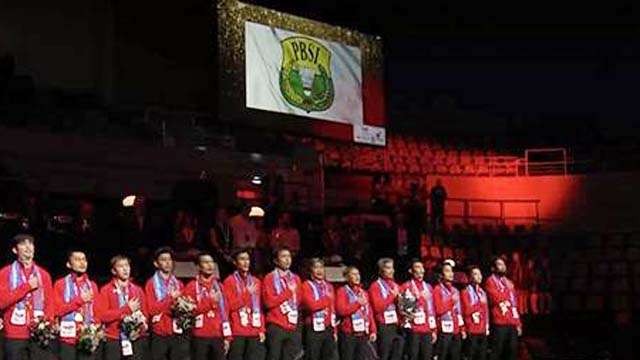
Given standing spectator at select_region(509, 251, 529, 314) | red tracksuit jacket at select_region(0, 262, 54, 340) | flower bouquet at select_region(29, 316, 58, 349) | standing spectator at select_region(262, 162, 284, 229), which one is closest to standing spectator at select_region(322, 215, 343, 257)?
standing spectator at select_region(262, 162, 284, 229)

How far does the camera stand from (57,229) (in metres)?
17.6

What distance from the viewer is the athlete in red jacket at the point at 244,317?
47.7ft

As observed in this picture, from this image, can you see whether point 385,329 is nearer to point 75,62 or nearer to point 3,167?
point 3,167

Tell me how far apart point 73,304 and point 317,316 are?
11.7 ft

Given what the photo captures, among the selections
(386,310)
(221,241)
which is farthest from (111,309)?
(221,241)

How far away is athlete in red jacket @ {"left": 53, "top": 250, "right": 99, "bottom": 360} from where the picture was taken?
12773mm

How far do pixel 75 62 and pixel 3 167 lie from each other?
5.52 m

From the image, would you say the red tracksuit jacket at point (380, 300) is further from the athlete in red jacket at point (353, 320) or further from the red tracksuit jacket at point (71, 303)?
the red tracksuit jacket at point (71, 303)

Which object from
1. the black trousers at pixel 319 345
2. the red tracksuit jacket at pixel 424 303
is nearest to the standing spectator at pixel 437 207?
the red tracksuit jacket at pixel 424 303

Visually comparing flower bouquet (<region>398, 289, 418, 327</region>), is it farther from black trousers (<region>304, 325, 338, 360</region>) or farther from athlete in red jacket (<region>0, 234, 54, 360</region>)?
athlete in red jacket (<region>0, 234, 54, 360</region>)

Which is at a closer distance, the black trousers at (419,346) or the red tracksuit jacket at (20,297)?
the red tracksuit jacket at (20,297)

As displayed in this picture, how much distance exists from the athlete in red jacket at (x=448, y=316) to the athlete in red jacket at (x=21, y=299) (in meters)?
6.18

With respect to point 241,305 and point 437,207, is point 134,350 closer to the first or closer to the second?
point 241,305

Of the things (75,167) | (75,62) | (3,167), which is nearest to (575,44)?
(75,62)
